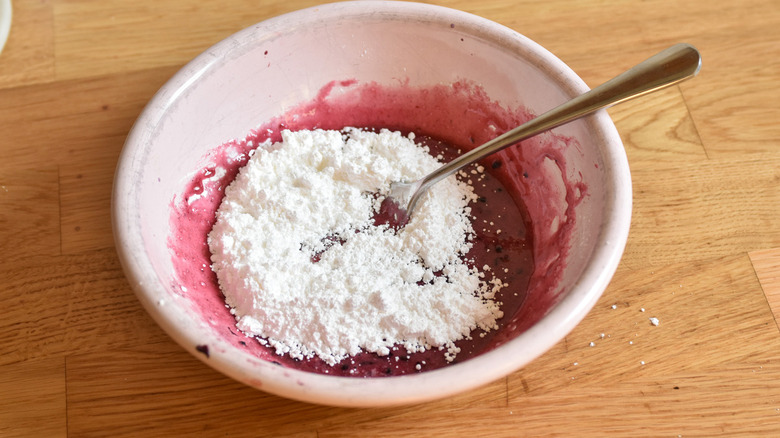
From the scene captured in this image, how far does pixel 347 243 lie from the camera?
79 centimetres

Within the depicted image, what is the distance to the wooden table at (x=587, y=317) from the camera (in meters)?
0.70

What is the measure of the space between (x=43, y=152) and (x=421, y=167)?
1.66 ft

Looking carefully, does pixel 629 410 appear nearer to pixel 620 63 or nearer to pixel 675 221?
pixel 675 221

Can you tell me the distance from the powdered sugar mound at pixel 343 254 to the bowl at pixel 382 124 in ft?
0.13

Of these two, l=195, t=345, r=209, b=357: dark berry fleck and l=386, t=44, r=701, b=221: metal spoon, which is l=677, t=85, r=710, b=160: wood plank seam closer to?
l=386, t=44, r=701, b=221: metal spoon

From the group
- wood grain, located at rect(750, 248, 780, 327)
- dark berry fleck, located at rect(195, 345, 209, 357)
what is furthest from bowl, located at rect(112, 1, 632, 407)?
wood grain, located at rect(750, 248, 780, 327)

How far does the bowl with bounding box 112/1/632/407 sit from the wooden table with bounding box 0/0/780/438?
86mm

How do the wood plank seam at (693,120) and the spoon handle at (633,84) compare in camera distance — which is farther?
the wood plank seam at (693,120)

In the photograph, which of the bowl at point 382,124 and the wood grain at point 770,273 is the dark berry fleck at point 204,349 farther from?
the wood grain at point 770,273

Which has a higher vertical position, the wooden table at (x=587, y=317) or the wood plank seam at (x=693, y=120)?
the wood plank seam at (x=693, y=120)

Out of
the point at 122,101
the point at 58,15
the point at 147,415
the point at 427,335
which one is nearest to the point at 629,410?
the point at 427,335

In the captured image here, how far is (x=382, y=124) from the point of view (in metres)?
0.93

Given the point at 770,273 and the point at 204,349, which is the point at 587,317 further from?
the point at 204,349

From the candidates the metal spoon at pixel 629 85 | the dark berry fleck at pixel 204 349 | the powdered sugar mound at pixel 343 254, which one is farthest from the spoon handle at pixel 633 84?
the dark berry fleck at pixel 204 349
